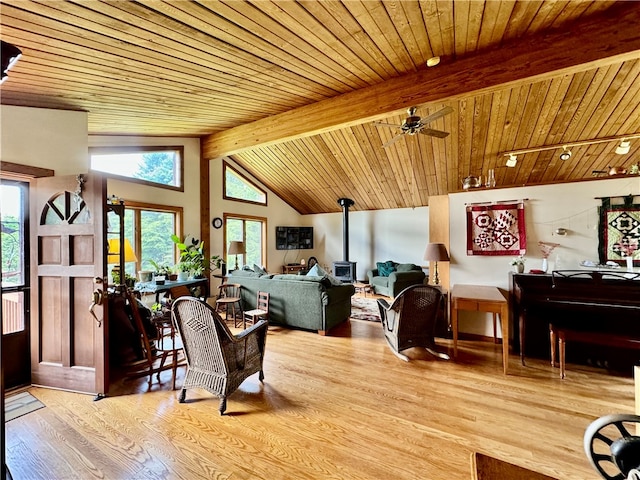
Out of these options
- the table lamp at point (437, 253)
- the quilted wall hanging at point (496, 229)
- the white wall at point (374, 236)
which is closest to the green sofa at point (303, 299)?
the table lamp at point (437, 253)

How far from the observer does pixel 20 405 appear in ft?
7.77

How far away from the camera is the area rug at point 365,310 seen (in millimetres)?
5142

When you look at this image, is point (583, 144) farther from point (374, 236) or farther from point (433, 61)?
point (374, 236)

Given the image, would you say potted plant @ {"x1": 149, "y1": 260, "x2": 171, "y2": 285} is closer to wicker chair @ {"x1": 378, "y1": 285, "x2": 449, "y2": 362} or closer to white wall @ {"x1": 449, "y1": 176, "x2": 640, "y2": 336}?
wicker chair @ {"x1": 378, "y1": 285, "x2": 449, "y2": 362}

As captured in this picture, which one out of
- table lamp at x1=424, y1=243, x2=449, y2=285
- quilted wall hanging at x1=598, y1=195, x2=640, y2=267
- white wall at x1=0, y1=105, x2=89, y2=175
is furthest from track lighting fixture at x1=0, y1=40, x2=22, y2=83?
quilted wall hanging at x1=598, y1=195, x2=640, y2=267

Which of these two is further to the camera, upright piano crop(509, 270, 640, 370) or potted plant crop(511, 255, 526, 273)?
potted plant crop(511, 255, 526, 273)

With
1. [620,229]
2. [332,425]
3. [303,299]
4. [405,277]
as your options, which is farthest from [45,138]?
[620,229]

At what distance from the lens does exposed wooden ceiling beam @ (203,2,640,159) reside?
252 centimetres

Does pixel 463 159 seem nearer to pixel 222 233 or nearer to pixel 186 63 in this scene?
pixel 186 63

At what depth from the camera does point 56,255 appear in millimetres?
2654

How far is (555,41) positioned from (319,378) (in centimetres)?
409

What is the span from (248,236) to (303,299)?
4.01 meters

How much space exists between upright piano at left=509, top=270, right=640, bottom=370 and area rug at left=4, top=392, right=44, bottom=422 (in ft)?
15.7

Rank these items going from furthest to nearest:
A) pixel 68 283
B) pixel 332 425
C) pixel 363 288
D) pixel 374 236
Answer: pixel 374 236 < pixel 363 288 < pixel 68 283 < pixel 332 425
